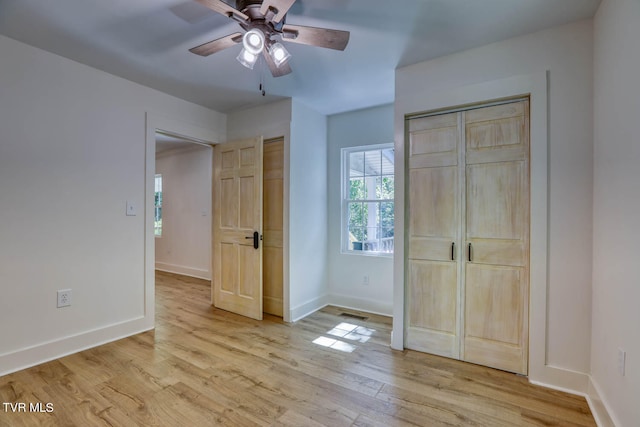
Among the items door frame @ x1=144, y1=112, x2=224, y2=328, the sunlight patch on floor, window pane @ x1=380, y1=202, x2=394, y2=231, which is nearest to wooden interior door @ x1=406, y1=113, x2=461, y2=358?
the sunlight patch on floor

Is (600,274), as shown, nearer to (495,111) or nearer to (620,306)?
(620,306)

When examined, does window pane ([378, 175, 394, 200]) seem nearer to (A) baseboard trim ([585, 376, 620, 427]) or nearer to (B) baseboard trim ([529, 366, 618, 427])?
(B) baseboard trim ([529, 366, 618, 427])

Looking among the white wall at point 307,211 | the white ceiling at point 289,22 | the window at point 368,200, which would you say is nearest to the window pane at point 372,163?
the window at point 368,200

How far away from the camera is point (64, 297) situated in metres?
2.51

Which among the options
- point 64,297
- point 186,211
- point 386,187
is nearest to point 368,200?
point 386,187

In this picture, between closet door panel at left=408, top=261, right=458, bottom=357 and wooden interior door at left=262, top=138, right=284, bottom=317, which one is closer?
closet door panel at left=408, top=261, right=458, bottom=357

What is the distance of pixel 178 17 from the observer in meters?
1.98

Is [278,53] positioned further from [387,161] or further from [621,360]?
[621,360]

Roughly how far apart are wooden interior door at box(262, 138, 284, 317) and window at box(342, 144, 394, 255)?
87 centimetres

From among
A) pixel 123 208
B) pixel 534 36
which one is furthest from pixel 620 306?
pixel 123 208

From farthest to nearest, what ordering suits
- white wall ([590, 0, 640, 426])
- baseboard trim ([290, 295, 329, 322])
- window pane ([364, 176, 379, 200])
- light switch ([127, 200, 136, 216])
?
window pane ([364, 176, 379, 200]), baseboard trim ([290, 295, 329, 322]), light switch ([127, 200, 136, 216]), white wall ([590, 0, 640, 426])

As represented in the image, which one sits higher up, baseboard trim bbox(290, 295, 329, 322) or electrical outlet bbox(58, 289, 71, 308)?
electrical outlet bbox(58, 289, 71, 308)

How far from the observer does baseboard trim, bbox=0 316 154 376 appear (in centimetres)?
223

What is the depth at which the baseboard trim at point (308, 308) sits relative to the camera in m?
3.40
